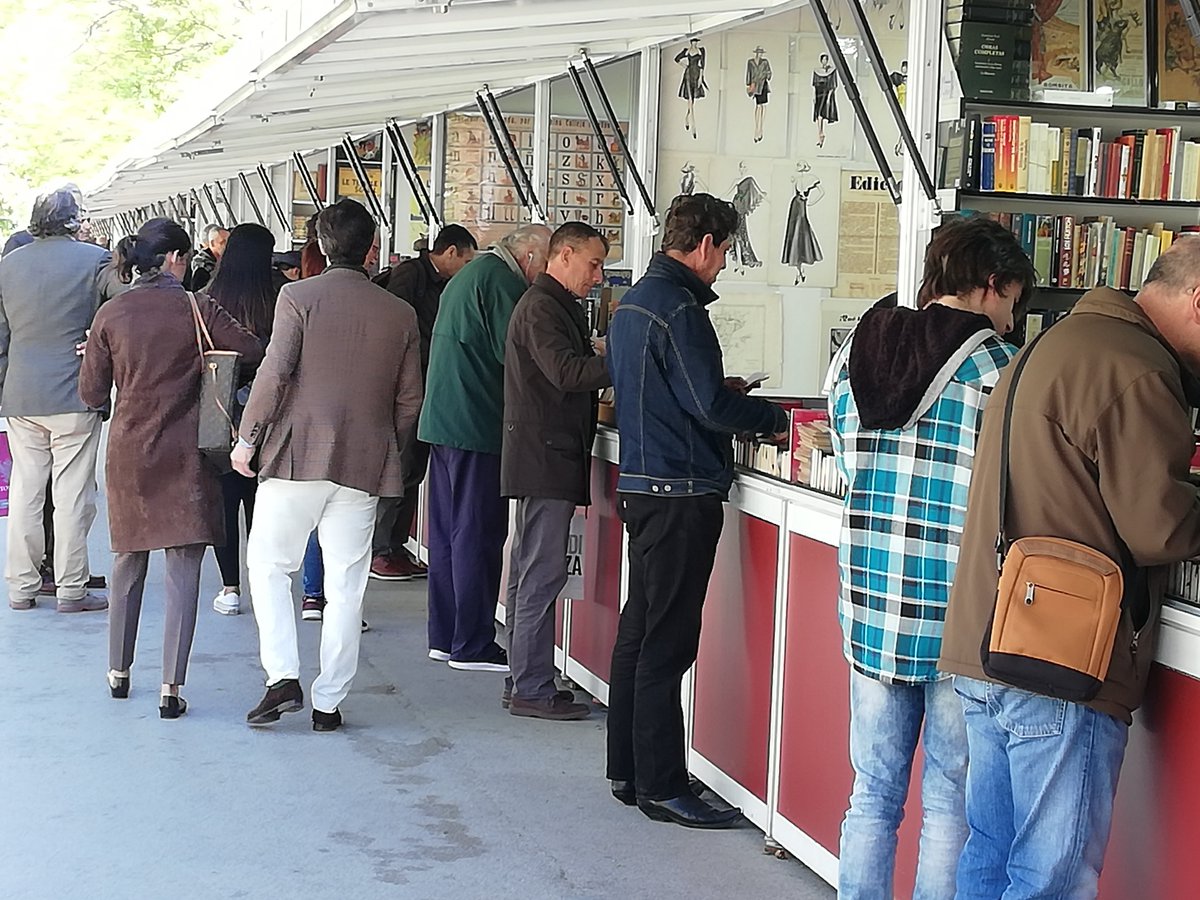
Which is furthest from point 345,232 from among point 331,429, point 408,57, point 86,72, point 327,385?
point 86,72

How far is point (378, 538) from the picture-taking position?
8.60m

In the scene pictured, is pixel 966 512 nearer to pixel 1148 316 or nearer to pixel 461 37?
pixel 1148 316

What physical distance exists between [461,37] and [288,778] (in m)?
2.67

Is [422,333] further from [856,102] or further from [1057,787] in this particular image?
[1057,787]

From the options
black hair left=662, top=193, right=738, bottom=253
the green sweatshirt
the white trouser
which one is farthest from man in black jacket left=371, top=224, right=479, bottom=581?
black hair left=662, top=193, right=738, bottom=253

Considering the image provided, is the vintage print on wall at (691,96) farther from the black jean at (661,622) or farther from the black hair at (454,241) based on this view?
the black jean at (661,622)

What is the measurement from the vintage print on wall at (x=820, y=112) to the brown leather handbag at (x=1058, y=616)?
537 cm

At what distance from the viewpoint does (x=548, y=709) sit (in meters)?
5.87

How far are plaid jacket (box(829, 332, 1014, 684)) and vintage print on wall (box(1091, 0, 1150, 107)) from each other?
11.1 ft

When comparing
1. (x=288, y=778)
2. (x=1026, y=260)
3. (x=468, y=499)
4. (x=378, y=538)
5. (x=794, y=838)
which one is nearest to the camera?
(x=1026, y=260)

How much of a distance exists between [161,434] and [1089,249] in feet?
11.5

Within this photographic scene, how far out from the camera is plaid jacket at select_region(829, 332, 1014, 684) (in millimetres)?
3291

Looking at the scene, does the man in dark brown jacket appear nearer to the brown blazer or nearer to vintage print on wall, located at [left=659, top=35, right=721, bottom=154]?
the brown blazer

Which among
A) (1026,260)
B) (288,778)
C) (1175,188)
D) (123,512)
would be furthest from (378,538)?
(1026,260)
